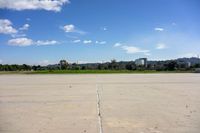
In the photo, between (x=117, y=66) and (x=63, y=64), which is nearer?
(x=63, y=64)

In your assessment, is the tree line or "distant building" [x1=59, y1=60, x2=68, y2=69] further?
"distant building" [x1=59, y1=60, x2=68, y2=69]

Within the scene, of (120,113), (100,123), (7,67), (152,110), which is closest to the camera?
(100,123)

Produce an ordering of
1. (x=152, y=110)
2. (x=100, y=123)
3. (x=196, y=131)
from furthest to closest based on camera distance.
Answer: (x=152, y=110)
(x=100, y=123)
(x=196, y=131)

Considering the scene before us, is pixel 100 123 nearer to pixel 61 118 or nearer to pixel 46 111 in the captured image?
pixel 61 118

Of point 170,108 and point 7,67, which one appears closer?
point 170,108

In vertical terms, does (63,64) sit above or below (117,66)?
above

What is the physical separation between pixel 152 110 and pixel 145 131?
347 centimetres

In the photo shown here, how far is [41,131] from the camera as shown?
287 inches

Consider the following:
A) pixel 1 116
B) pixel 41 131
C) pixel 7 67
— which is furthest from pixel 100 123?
pixel 7 67

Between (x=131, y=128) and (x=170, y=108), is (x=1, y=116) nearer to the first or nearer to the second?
(x=131, y=128)

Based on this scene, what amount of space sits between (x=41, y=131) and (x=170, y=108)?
17.6 ft

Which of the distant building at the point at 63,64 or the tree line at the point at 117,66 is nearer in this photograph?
the tree line at the point at 117,66

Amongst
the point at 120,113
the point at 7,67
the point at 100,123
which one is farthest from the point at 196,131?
the point at 7,67

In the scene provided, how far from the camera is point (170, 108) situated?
11.2 metres
